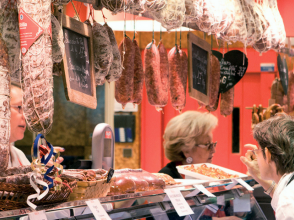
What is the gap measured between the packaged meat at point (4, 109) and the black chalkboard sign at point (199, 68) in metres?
1.75

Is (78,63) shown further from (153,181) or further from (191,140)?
(191,140)

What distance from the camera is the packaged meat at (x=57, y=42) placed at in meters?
1.95

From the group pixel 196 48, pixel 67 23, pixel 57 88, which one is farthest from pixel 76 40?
pixel 57 88

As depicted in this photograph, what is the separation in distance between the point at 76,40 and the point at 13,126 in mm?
1059

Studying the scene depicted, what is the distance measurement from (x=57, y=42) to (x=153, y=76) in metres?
1.11

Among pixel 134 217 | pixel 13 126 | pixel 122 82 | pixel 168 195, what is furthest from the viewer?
pixel 13 126

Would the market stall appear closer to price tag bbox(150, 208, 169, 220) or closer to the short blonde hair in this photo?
price tag bbox(150, 208, 169, 220)

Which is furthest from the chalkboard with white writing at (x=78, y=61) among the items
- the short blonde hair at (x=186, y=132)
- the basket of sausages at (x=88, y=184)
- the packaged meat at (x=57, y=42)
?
the short blonde hair at (x=186, y=132)

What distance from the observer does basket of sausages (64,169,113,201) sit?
1.94 m

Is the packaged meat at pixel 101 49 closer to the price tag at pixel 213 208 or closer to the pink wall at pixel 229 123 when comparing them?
the price tag at pixel 213 208

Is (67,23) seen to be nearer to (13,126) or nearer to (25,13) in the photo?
(25,13)

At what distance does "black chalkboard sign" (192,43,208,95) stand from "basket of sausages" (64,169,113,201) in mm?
1342

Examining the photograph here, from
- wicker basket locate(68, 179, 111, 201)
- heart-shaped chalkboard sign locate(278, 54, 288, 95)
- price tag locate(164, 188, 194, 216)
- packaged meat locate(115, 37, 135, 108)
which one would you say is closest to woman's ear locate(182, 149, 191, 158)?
heart-shaped chalkboard sign locate(278, 54, 288, 95)

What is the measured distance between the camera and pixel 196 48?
323 cm
